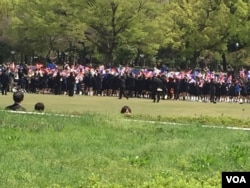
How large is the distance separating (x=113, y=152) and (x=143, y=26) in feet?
136

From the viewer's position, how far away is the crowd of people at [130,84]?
3591 centimetres

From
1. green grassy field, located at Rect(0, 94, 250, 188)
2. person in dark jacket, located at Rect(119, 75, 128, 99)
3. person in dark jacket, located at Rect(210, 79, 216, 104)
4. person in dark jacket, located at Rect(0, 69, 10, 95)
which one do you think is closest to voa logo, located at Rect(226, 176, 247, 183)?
green grassy field, located at Rect(0, 94, 250, 188)

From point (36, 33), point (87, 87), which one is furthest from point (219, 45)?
point (87, 87)

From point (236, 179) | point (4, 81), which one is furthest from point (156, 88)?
point (236, 179)

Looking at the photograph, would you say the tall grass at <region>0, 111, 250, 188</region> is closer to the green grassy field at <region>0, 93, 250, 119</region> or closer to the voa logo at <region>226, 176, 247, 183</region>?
the voa logo at <region>226, 176, 247, 183</region>

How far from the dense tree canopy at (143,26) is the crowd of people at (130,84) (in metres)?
15.4

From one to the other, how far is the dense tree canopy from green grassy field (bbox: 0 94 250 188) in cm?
3431

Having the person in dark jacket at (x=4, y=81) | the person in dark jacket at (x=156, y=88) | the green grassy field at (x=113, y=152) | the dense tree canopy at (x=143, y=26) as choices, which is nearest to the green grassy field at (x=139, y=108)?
the person in dark jacket at (x=156, y=88)

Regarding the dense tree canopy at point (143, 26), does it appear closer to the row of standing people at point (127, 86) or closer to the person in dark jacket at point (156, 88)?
the row of standing people at point (127, 86)

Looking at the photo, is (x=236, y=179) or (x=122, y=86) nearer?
(x=236, y=179)

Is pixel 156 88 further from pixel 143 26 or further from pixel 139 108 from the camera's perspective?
pixel 143 26

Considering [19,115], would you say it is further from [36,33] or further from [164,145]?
[36,33]

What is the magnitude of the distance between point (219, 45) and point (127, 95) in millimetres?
21530

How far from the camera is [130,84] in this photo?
120 ft
